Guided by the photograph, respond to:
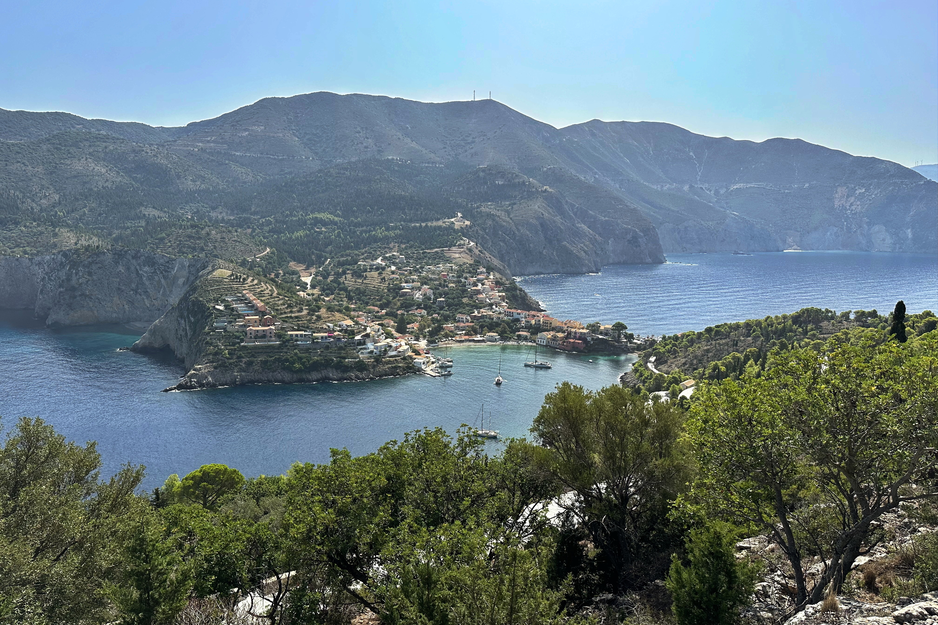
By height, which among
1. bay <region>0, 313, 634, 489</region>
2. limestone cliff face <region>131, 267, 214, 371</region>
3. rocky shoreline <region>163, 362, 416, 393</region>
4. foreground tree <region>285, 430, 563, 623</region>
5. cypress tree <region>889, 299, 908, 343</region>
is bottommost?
bay <region>0, 313, 634, 489</region>

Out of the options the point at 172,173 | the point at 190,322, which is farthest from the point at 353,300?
the point at 172,173

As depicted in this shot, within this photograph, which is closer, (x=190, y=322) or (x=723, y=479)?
(x=723, y=479)

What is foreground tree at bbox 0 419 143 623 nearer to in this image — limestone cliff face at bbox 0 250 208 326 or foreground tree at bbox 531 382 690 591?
foreground tree at bbox 531 382 690 591

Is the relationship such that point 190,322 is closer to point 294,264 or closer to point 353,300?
point 353,300

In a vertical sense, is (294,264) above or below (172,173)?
below

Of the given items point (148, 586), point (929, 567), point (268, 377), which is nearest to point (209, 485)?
point (148, 586)

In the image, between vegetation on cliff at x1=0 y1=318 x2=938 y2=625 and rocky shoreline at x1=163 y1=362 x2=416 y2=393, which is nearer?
vegetation on cliff at x1=0 y1=318 x2=938 y2=625

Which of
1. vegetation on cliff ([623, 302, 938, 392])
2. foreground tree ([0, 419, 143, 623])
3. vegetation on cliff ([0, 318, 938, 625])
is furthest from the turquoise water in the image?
foreground tree ([0, 419, 143, 623])
